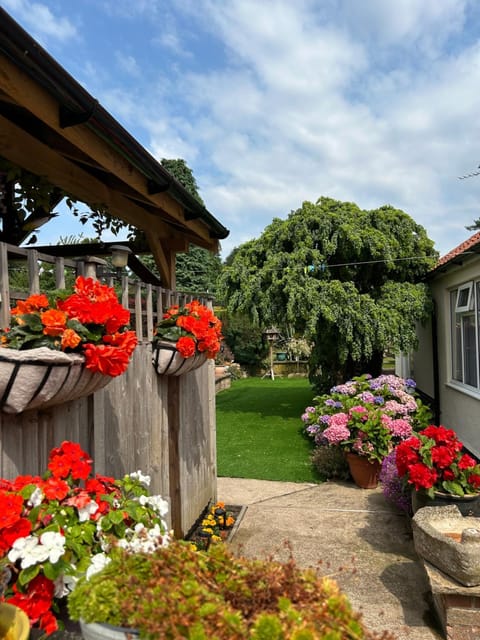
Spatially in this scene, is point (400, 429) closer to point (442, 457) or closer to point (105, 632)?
point (442, 457)

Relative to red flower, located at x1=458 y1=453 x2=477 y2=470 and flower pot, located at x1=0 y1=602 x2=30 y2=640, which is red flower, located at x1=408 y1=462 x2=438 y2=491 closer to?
red flower, located at x1=458 y1=453 x2=477 y2=470

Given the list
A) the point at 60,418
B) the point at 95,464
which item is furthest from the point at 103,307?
the point at 95,464

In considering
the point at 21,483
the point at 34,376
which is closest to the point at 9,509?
the point at 21,483

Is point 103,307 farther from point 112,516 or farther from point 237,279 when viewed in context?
point 237,279

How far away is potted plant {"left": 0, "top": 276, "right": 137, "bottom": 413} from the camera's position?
1.45 m

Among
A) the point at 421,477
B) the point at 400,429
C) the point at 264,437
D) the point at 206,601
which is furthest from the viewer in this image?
the point at 264,437

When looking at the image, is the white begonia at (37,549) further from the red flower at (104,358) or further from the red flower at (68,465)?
the red flower at (104,358)

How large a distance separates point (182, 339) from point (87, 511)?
1638 mm

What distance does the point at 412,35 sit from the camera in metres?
5.92

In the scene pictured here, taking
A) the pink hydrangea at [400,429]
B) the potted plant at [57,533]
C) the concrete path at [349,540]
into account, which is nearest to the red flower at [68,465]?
the potted plant at [57,533]

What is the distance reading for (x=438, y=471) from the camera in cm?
367

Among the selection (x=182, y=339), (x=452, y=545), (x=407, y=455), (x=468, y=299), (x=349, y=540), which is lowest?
(x=349, y=540)

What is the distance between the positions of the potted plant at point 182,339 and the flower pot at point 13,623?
74.6 inches

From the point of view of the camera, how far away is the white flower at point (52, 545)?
4.05 feet
